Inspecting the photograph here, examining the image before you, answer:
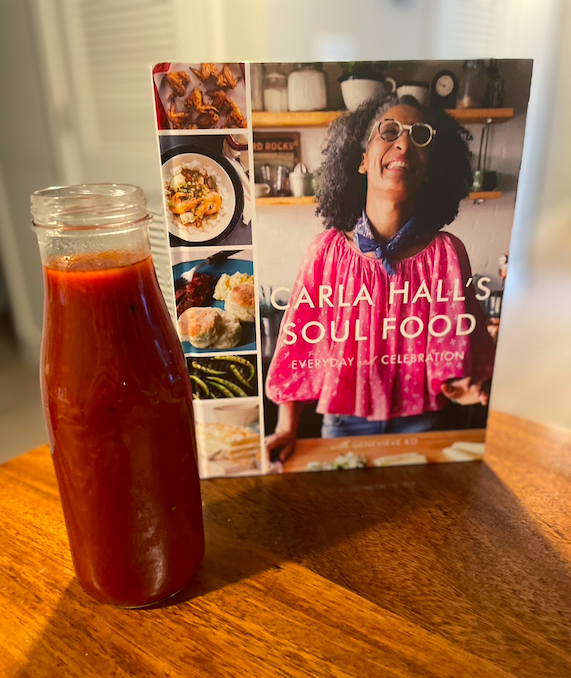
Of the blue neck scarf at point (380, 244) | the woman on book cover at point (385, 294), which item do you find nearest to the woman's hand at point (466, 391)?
the woman on book cover at point (385, 294)

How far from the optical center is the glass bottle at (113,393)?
412 mm

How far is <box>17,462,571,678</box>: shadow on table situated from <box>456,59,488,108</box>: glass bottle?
0.39 metres

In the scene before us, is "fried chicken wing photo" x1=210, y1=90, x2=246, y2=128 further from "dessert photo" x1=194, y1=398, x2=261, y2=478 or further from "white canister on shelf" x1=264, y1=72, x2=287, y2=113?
"dessert photo" x1=194, y1=398, x2=261, y2=478

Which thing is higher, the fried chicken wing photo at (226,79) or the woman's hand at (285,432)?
the fried chicken wing photo at (226,79)

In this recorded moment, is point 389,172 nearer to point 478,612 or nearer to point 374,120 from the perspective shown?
point 374,120

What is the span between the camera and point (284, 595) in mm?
477

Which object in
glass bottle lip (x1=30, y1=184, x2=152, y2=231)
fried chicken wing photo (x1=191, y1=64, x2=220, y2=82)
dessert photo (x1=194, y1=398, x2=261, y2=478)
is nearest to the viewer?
glass bottle lip (x1=30, y1=184, x2=152, y2=231)

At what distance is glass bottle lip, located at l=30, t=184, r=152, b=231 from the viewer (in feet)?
1.33


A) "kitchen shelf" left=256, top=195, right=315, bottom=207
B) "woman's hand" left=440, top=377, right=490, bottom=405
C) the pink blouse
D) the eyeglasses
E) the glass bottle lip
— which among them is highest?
the eyeglasses

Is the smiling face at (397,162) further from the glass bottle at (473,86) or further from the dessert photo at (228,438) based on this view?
the dessert photo at (228,438)

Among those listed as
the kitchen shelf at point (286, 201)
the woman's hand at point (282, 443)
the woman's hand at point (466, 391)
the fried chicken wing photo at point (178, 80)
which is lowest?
the woman's hand at point (282, 443)

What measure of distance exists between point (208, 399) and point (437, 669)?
328 millimetres

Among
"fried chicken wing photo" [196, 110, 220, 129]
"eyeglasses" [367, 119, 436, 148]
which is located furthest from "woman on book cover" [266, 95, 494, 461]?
"fried chicken wing photo" [196, 110, 220, 129]

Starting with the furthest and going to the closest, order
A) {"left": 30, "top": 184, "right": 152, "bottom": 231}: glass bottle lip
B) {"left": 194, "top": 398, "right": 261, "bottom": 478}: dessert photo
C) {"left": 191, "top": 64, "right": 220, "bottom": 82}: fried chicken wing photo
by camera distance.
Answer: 1. {"left": 194, "top": 398, "right": 261, "bottom": 478}: dessert photo
2. {"left": 191, "top": 64, "right": 220, "bottom": 82}: fried chicken wing photo
3. {"left": 30, "top": 184, "right": 152, "bottom": 231}: glass bottle lip
